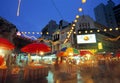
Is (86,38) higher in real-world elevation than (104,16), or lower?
lower

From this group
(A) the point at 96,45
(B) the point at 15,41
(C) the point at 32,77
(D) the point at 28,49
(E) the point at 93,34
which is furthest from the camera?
(A) the point at 96,45

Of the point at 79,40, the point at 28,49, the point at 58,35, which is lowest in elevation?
the point at 28,49

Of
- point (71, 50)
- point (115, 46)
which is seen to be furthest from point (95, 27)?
point (71, 50)

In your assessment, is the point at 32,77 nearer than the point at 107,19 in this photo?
Yes

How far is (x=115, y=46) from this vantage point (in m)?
38.3

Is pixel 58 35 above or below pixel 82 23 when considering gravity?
below

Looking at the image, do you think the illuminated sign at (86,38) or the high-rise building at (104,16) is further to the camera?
the high-rise building at (104,16)

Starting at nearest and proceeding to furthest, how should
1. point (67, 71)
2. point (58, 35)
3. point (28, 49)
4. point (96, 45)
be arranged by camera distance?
point (28, 49) < point (67, 71) < point (96, 45) < point (58, 35)

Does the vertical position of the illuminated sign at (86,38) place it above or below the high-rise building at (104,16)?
below

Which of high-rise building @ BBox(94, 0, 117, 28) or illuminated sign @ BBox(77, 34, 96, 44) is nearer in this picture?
illuminated sign @ BBox(77, 34, 96, 44)

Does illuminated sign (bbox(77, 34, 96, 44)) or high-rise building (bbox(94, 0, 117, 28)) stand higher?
high-rise building (bbox(94, 0, 117, 28))

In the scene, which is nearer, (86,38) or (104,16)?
(86,38)

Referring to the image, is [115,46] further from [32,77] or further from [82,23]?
[32,77]

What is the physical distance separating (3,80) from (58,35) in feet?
87.8
